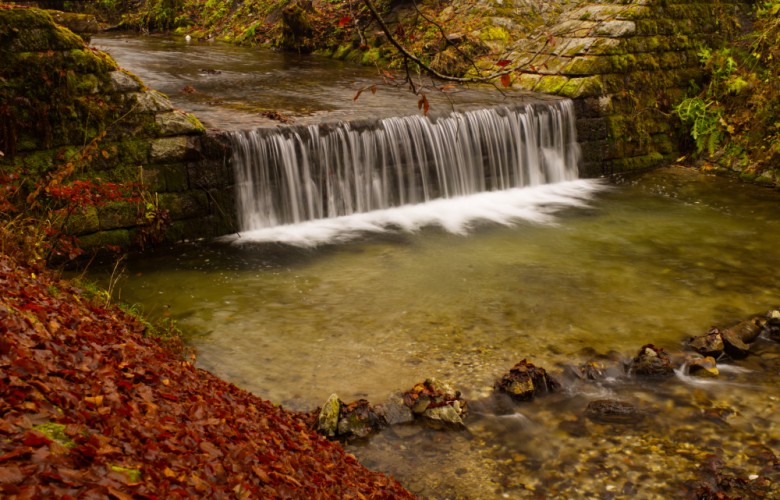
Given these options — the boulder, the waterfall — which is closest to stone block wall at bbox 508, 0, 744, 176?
the waterfall

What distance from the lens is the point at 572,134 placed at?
524 inches

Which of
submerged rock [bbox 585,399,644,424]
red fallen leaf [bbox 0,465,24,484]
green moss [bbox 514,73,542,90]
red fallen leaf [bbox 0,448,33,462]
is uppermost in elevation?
green moss [bbox 514,73,542,90]

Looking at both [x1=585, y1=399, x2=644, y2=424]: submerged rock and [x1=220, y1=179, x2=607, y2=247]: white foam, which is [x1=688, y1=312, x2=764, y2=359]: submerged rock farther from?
[x1=220, y1=179, x2=607, y2=247]: white foam

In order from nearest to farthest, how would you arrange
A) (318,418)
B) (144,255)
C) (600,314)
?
(318,418) → (600,314) → (144,255)

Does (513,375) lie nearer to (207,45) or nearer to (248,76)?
(248,76)

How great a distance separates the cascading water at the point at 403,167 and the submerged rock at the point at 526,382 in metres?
4.51

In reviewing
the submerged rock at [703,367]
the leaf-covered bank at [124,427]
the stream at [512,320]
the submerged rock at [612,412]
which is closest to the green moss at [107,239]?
the stream at [512,320]

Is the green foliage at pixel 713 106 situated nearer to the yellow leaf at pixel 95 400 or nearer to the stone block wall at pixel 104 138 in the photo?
the stone block wall at pixel 104 138

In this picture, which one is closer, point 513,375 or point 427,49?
point 513,375

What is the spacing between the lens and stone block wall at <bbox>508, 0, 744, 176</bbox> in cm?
1362

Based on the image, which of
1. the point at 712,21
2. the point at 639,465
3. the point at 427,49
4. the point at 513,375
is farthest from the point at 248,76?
the point at 639,465

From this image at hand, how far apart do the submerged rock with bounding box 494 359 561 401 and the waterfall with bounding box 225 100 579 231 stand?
17.7 ft

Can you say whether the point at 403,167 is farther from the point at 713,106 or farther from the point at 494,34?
the point at 713,106

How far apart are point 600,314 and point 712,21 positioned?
10.5 metres
